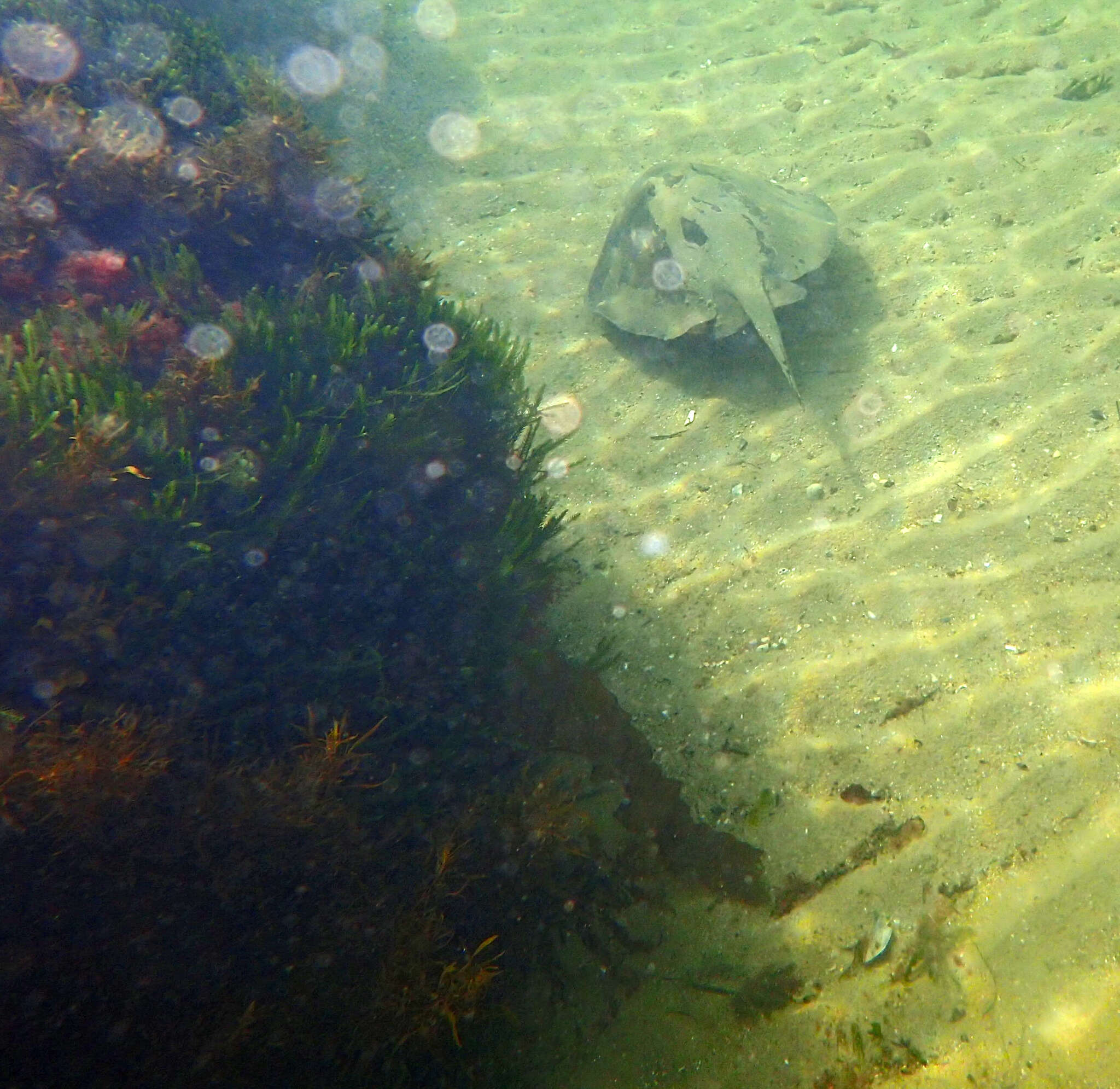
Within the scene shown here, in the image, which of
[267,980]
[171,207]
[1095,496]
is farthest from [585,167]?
[267,980]

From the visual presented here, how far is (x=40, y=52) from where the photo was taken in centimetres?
596

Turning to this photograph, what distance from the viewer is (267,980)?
319 cm

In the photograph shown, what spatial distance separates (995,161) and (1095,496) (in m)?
4.31

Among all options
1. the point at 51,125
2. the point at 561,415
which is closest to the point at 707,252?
the point at 561,415

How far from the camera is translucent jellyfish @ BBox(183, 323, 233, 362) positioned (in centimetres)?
430

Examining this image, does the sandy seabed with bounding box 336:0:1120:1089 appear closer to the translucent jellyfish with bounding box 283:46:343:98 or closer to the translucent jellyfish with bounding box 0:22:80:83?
the translucent jellyfish with bounding box 283:46:343:98

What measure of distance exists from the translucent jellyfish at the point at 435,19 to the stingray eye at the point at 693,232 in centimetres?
810

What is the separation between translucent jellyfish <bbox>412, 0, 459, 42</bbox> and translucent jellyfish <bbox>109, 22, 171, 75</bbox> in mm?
5159

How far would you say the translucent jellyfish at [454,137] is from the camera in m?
8.95

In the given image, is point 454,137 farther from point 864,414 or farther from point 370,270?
point 864,414

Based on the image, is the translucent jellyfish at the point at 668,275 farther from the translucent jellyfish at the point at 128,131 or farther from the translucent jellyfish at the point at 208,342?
the translucent jellyfish at the point at 128,131

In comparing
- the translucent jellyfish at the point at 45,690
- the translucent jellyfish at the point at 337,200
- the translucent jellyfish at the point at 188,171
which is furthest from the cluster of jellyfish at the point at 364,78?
the translucent jellyfish at the point at 45,690

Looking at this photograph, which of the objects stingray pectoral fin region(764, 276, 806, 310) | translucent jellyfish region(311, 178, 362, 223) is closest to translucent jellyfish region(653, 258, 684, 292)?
stingray pectoral fin region(764, 276, 806, 310)

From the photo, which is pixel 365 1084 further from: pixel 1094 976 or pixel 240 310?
pixel 240 310
